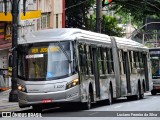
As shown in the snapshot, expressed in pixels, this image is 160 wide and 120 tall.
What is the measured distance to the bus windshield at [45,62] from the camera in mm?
23047

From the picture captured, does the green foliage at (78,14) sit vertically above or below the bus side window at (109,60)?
above

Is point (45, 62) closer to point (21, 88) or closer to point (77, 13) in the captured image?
point (21, 88)

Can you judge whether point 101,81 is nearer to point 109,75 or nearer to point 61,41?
point 109,75

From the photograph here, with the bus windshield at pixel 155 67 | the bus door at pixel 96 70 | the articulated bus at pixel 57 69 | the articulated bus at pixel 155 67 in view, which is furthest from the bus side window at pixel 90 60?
the bus windshield at pixel 155 67

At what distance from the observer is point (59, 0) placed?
172ft

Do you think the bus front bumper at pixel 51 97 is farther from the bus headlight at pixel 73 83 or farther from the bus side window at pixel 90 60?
the bus side window at pixel 90 60

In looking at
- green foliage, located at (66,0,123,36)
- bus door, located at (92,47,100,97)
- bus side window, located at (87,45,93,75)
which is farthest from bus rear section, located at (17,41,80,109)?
green foliage, located at (66,0,123,36)

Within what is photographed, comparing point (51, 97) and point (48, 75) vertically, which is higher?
point (48, 75)

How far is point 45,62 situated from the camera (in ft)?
75.9

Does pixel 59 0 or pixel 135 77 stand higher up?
pixel 59 0

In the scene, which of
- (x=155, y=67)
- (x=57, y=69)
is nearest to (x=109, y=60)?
(x=57, y=69)

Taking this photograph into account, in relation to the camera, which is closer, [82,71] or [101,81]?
[82,71]

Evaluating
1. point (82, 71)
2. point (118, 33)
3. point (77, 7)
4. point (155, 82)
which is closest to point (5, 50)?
point (155, 82)

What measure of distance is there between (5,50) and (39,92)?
821 inches
